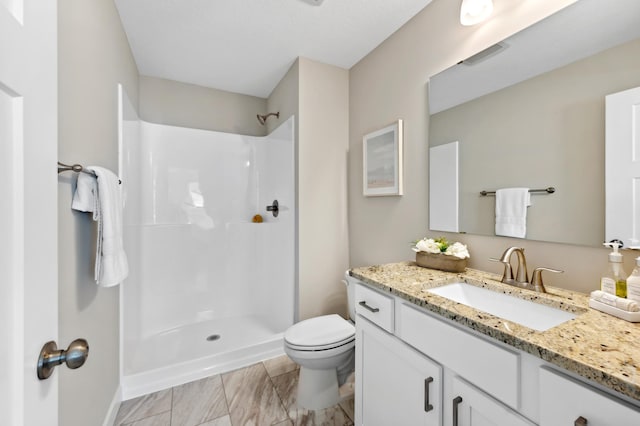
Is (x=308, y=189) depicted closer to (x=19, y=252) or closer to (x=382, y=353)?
(x=382, y=353)

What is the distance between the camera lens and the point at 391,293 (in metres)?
1.09

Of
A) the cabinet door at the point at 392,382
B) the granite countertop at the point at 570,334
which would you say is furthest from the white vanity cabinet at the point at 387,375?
the granite countertop at the point at 570,334

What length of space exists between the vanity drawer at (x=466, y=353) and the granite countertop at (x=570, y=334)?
0.13 feet

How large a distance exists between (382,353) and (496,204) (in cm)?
85

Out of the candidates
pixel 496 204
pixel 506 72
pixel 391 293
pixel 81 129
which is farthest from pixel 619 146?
pixel 81 129

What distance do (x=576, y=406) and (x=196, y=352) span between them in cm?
228

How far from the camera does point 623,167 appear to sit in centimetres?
89

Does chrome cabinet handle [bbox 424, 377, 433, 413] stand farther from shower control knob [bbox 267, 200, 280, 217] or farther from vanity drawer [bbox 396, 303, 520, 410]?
shower control knob [bbox 267, 200, 280, 217]

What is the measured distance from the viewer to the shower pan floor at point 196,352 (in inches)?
68.8

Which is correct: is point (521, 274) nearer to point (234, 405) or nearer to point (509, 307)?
point (509, 307)

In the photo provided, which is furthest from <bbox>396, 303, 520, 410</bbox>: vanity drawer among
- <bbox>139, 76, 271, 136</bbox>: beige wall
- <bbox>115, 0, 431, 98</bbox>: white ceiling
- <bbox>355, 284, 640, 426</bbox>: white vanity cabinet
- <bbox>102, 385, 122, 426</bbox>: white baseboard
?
<bbox>139, 76, 271, 136</bbox>: beige wall

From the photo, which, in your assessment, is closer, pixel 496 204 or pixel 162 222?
pixel 496 204

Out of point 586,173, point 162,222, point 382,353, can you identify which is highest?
point 586,173

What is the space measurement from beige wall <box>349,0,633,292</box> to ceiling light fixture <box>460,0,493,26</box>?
0.14 ft
